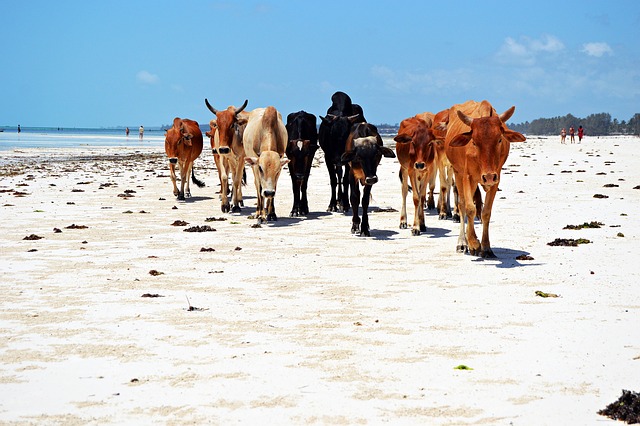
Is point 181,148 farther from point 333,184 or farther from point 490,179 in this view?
point 490,179

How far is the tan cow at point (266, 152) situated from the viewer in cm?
1747

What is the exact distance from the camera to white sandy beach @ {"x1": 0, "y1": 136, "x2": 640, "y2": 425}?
5.99 m

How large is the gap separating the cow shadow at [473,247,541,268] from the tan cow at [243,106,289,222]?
5573 mm

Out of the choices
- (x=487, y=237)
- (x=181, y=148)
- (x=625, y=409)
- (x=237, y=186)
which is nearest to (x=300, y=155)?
(x=237, y=186)

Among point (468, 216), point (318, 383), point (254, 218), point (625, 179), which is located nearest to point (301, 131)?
point (254, 218)

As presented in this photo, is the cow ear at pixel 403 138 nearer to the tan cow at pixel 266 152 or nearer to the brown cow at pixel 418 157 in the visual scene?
the brown cow at pixel 418 157

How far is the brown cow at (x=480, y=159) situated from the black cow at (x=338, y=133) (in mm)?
4256

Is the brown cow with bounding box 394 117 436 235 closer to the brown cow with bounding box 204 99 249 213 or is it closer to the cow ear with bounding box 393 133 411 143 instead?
the cow ear with bounding box 393 133 411 143

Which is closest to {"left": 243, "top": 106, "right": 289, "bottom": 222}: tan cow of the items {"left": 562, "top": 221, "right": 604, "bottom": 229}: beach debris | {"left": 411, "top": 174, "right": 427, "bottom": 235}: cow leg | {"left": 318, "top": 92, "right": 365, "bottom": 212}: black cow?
{"left": 318, "top": 92, "right": 365, "bottom": 212}: black cow

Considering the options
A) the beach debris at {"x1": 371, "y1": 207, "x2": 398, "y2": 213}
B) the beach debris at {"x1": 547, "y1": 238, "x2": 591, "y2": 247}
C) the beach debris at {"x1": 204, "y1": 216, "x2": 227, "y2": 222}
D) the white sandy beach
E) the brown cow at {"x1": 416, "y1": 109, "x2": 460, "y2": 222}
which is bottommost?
the beach debris at {"x1": 204, "y1": 216, "x2": 227, "y2": 222}

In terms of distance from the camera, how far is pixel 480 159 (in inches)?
488

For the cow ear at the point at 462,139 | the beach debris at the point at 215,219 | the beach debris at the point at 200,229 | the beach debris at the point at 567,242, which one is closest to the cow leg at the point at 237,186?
the beach debris at the point at 215,219

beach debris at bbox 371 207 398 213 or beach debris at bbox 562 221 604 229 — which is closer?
beach debris at bbox 562 221 604 229

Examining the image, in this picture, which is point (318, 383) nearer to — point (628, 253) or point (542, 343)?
point (542, 343)
